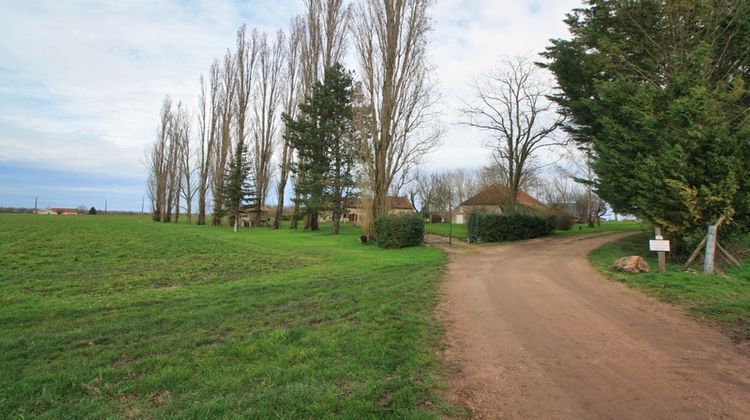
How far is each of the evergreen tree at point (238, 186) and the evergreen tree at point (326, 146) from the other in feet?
34.8

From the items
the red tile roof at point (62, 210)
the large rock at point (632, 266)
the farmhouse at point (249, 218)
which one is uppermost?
A: the red tile roof at point (62, 210)

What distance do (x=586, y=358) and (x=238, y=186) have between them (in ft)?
128

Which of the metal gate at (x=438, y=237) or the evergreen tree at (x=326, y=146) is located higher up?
the evergreen tree at (x=326, y=146)

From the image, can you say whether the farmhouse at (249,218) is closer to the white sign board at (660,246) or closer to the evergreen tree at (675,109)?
the evergreen tree at (675,109)

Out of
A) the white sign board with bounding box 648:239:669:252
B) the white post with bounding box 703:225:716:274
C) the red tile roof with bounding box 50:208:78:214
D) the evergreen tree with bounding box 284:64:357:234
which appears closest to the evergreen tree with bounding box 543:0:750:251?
the white post with bounding box 703:225:716:274

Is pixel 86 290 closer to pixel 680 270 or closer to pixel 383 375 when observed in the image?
pixel 383 375

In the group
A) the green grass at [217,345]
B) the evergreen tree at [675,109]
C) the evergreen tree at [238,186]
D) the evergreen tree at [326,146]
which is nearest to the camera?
the green grass at [217,345]

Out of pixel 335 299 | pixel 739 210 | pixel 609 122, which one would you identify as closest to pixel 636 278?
pixel 739 210

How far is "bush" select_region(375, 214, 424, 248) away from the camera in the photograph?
1975 cm

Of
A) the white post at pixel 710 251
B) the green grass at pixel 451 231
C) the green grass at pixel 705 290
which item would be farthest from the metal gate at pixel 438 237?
the white post at pixel 710 251

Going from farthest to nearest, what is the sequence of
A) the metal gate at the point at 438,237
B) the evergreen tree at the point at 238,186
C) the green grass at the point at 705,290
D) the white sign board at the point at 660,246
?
the evergreen tree at the point at 238,186, the metal gate at the point at 438,237, the white sign board at the point at 660,246, the green grass at the point at 705,290

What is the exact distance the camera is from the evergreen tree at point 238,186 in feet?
131

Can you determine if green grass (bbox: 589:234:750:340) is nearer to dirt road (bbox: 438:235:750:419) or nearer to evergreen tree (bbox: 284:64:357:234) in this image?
dirt road (bbox: 438:235:750:419)

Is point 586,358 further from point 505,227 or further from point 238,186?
point 238,186
